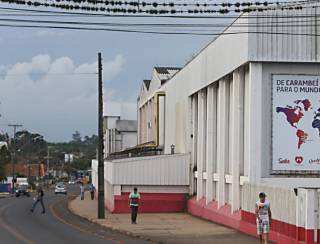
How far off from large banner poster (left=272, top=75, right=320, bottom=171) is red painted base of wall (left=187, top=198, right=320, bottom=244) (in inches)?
114

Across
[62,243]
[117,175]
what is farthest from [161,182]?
[62,243]

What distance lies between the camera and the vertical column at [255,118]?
29.7m

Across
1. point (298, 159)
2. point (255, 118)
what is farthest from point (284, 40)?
point (298, 159)

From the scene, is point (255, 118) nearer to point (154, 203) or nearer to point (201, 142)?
point (201, 142)

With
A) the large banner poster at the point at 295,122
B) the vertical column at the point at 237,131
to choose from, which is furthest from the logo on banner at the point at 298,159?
the vertical column at the point at 237,131

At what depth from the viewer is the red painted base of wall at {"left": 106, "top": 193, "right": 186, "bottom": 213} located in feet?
139

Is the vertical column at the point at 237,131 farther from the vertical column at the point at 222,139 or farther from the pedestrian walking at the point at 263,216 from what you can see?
the pedestrian walking at the point at 263,216

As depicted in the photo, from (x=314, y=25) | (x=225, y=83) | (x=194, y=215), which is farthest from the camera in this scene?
(x=194, y=215)

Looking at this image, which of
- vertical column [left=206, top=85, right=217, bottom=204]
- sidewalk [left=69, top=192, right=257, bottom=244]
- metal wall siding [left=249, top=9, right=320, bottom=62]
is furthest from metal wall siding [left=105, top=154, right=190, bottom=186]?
metal wall siding [left=249, top=9, right=320, bottom=62]

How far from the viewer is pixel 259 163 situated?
29797mm

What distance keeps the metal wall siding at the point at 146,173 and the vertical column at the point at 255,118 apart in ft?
45.5

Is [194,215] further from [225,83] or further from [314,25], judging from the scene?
[314,25]

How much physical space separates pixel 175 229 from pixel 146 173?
13.3m

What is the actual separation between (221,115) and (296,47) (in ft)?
22.6
